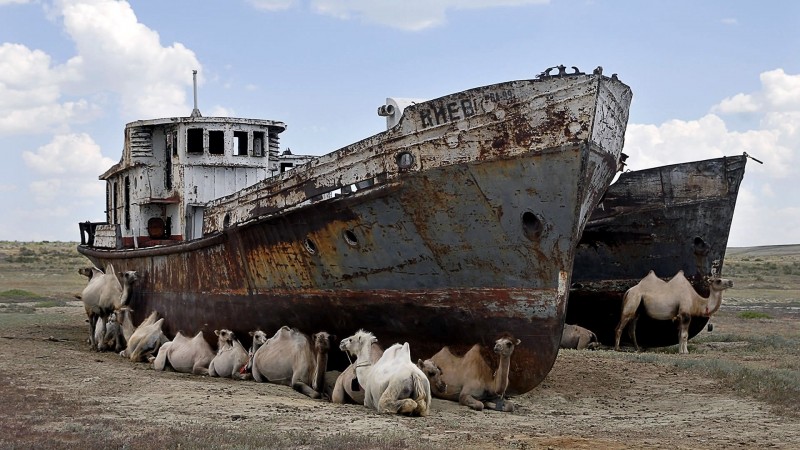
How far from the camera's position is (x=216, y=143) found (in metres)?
17.0

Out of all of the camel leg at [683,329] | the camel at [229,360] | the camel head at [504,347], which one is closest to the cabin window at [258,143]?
the camel at [229,360]

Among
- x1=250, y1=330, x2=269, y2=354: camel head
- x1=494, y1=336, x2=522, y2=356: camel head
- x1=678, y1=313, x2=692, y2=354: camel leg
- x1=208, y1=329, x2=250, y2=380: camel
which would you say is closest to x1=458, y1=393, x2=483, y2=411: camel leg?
x1=494, y1=336, x2=522, y2=356: camel head

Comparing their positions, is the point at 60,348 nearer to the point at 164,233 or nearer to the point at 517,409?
the point at 164,233

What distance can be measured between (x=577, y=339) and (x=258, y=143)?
21.0 ft

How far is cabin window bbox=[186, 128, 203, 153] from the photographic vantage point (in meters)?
16.7

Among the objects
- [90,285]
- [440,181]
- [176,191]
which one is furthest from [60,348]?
[440,181]

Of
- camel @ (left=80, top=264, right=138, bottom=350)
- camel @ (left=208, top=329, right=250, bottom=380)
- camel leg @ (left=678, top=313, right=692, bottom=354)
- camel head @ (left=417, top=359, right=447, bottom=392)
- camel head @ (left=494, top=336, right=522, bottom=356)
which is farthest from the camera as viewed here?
camel @ (left=80, top=264, right=138, bottom=350)

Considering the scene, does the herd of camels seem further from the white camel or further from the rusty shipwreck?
the rusty shipwreck

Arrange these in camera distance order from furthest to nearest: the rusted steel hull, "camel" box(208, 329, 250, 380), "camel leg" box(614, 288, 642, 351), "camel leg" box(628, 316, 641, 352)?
1. the rusted steel hull
2. "camel leg" box(628, 316, 641, 352)
3. "camel leg" box(614, 288, 642, 351)
4. "camel" box(208, 329, 250, 380)

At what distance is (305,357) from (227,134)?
6.58 meters

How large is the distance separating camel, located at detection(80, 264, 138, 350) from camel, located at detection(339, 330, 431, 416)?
321 inches

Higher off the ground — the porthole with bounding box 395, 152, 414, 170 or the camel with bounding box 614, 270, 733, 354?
the porthole with bounding box 395, 152, 414, 170

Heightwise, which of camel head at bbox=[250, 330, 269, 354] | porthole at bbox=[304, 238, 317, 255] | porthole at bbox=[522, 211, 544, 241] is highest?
porthole at bbox=[522, 211, 544, 241]

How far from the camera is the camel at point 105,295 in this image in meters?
16.4
